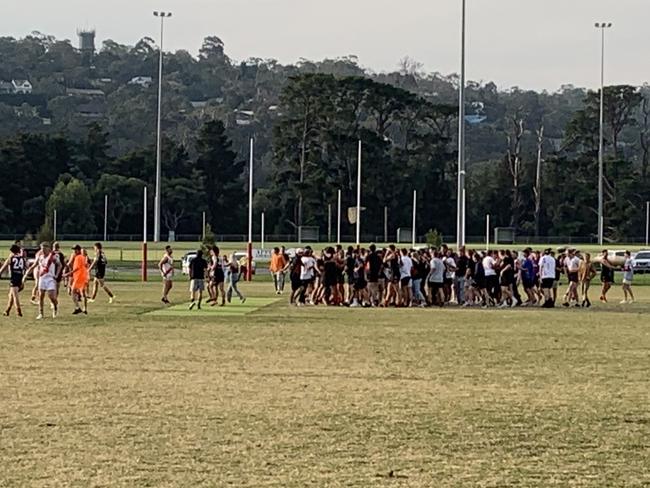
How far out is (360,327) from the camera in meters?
27.4

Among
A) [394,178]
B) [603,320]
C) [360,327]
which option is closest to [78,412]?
[360,327]

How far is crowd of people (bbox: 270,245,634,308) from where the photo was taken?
119 ft

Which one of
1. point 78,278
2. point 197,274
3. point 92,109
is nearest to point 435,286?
point 197,274

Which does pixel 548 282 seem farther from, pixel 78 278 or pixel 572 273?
pixel 78 278

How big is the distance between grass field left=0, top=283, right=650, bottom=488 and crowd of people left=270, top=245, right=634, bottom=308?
9626 millimetres

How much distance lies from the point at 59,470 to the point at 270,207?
90947mm

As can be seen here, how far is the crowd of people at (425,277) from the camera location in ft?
119

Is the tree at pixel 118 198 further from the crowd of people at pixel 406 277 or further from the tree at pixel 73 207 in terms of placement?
the crowd of people at pixel 406 277

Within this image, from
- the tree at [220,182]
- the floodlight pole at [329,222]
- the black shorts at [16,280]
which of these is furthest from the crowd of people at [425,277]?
the tree at [220,182]

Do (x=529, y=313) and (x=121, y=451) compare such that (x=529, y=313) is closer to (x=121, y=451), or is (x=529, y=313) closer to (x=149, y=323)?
(x=149, y=323)

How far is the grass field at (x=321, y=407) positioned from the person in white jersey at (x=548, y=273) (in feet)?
33.7

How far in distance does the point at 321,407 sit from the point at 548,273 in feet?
76.2

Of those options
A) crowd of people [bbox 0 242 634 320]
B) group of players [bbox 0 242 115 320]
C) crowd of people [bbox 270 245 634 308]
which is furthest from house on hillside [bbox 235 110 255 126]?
group of players [bbox 0 242 115 320]

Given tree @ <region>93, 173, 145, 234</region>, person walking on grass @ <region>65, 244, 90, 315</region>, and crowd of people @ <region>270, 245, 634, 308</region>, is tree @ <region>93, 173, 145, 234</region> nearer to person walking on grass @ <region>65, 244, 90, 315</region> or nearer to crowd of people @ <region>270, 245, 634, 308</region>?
crowd of people @ <region>270, 245, 634, 308</region>
